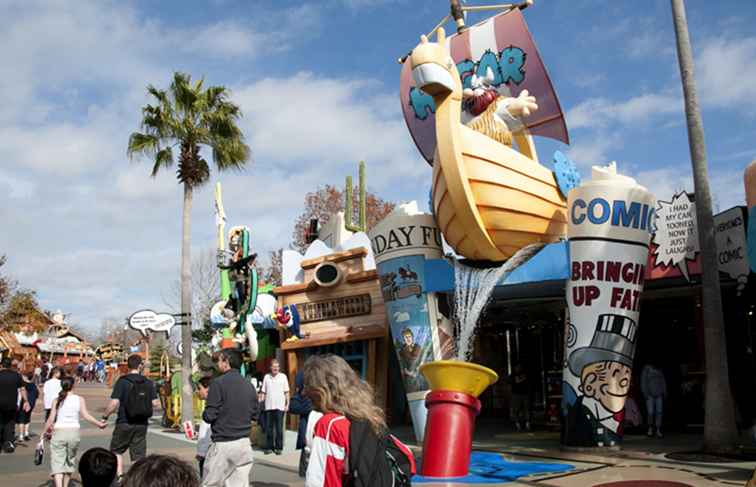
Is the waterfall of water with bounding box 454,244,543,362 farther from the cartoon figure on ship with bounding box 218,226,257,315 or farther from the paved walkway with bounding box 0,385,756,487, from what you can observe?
the cartoon figure on ship with bounding box 218,226,257,315

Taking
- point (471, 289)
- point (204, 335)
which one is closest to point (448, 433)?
point (471, 289)

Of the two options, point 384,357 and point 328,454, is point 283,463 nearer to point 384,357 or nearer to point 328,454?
point 384,357

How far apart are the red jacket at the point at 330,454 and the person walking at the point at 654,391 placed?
1066 centimetres

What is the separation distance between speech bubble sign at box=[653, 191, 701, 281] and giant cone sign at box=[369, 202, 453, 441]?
3646 mm

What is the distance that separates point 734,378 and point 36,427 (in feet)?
52.9

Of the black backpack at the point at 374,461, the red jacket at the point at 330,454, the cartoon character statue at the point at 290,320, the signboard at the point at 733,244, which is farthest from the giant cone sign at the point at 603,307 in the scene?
the red jacket at the point at 330,454

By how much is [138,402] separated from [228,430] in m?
2.06

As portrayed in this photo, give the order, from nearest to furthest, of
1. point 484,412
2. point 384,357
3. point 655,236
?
point 655,236 < point 384,357 < point 484,412

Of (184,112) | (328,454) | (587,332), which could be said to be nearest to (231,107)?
(184,112)

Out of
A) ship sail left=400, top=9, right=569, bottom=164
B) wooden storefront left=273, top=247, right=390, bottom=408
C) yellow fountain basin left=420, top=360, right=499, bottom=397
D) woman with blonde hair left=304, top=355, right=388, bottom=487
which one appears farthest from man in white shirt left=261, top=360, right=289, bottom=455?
woman with blonde hair left=304, top=355, right=388, bottom=487

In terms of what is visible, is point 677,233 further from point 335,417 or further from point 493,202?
point 335,417

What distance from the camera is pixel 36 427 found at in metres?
17.8

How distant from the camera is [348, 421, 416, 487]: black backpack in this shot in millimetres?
2863

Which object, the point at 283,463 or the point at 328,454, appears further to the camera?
the point at 283,463
